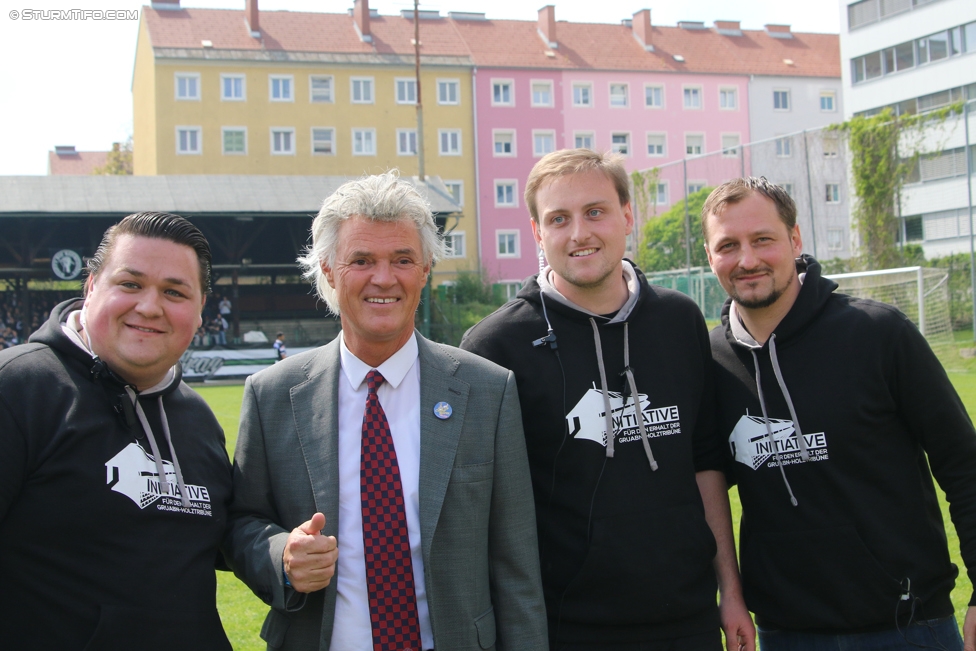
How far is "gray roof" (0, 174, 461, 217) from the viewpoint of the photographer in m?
26.5

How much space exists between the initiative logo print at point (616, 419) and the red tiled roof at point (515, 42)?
4683 cm

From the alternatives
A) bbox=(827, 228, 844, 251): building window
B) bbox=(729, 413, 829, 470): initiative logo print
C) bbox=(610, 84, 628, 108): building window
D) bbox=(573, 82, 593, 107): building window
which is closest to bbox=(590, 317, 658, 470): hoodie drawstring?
bbox=(729, 413, 829, 470): initiative logo print

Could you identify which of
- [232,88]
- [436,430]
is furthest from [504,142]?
[436,430]

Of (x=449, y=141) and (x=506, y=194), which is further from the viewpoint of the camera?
(x=506, y=194)

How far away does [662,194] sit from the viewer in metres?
28.7

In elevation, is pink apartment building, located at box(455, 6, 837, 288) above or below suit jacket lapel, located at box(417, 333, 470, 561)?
above

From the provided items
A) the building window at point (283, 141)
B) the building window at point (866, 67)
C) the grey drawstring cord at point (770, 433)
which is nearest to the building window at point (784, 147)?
the building window at point (866, 67)

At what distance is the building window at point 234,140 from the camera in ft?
148

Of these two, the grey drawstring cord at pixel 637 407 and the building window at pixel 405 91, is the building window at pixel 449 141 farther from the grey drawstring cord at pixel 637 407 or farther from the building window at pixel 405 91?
the grey drawstring cord at pixel 637 407

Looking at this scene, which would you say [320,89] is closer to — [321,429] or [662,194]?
[662,194]

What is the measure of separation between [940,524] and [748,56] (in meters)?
56.2

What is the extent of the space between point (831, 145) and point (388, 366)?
75.4ft

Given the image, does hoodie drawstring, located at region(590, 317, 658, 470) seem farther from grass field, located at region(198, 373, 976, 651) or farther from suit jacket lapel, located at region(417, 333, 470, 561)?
grass field, located at region(198, 373, 976, 651)

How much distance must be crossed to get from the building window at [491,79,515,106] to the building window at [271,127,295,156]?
1122cm
